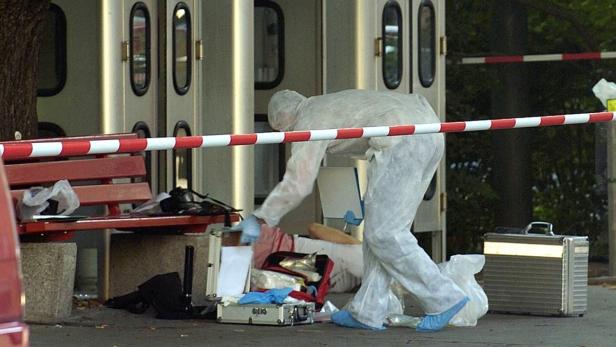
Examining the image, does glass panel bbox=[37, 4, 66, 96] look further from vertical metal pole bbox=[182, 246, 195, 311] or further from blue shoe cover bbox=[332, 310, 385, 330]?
blue shoe cover bbox=[332, 310, 385, 330]

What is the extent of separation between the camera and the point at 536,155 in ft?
74.2

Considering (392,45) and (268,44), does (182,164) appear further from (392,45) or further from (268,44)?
(392,45)

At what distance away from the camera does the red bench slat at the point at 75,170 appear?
1005 centimetres

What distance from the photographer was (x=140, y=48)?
11.5m

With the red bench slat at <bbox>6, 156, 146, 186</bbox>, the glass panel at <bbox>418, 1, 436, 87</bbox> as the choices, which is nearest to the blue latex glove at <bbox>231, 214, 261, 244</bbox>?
the red bench slat at <bbox>6, 156, 146, 186</bbox>

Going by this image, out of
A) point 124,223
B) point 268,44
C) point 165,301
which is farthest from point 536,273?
point 268,44

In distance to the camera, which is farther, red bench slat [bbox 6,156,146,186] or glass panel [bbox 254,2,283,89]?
glass panel [bbox 254,2,283,89]

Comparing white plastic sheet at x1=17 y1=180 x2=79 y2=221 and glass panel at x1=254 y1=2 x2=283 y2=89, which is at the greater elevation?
glass panel at x1=254 y1=2 x2=283 y2=89

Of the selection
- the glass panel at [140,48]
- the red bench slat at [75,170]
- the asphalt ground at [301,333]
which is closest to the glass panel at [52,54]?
the glass panel at [140,48]

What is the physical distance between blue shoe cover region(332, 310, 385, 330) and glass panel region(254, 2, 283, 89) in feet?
14.3

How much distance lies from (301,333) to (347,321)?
13.8 inches

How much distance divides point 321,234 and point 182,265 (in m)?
1.85

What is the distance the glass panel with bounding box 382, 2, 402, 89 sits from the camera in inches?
523

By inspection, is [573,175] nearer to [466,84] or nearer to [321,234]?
[466,84]
